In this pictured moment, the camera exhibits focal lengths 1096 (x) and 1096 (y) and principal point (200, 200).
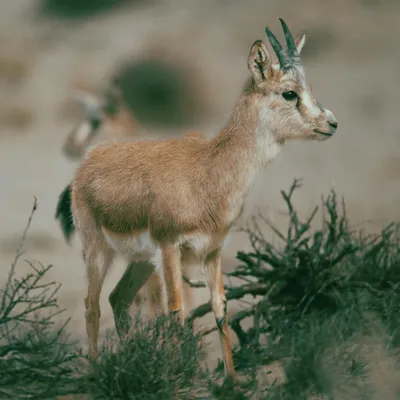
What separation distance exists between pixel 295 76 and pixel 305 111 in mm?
279

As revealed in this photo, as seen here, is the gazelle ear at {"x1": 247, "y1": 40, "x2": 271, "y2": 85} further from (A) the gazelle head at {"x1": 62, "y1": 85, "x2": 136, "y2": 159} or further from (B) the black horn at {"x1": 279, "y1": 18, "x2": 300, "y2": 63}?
(A) the gazelle head at {"x1": 62, "y1": 85, "x2": 136, "y2": 159}

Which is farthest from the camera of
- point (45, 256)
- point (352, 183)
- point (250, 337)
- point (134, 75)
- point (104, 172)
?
point (134, 75)

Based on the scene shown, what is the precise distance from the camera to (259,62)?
7.86 m

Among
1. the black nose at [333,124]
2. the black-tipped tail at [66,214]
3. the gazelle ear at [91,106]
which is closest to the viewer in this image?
the black nose at [333,124]

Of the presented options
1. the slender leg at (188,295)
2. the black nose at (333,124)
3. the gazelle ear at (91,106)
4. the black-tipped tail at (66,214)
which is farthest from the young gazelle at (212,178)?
the gazelle ear at (91,106)

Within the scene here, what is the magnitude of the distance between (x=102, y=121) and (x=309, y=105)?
16.9ft

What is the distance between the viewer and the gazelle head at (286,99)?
7723 millimetres

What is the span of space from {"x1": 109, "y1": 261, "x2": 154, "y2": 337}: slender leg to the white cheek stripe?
6.45ft

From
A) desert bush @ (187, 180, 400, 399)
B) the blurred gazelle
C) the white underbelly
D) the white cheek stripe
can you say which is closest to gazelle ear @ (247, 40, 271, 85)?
the white cheek stripe

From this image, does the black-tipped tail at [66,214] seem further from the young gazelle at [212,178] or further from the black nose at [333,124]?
the black nose at [333,124]

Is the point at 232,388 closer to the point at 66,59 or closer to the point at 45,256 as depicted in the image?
the point at 45,256

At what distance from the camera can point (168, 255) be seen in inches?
306

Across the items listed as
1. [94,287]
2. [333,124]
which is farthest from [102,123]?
[333,124]

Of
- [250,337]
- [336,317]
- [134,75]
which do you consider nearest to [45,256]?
[134,75]
